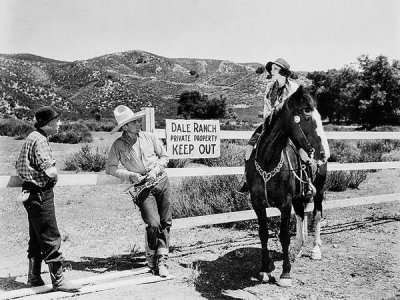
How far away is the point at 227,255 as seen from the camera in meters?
6.42

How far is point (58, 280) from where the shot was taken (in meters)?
4.54

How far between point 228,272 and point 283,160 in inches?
65.6

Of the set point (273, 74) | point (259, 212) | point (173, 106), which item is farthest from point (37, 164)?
point (173, 106)

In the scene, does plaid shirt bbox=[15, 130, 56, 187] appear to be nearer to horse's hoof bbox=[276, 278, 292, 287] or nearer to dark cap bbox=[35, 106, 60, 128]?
dark cap bbox=[35, 106, 60, 128]

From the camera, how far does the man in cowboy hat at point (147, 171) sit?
505 centimetres

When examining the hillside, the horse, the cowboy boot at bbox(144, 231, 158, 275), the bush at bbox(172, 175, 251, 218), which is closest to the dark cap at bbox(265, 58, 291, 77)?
the horse

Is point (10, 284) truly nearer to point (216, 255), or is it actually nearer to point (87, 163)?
point (216, 255)

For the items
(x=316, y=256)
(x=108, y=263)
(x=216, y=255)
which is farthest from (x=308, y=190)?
(x=108, y=263)

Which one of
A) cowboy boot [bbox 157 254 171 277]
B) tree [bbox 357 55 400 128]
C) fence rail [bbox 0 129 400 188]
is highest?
tree [bbox 357 55 400 128]

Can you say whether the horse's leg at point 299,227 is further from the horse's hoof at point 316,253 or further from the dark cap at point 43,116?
the dark cap at point 43,116

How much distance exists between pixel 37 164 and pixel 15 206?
5.63 m

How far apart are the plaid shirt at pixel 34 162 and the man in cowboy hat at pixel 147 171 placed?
0.89 meters

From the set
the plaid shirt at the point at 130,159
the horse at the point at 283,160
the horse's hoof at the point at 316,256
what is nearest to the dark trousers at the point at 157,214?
the plaid shirt at the point at 130,159

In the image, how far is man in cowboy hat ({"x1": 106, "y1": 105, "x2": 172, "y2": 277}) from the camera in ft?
16.6
